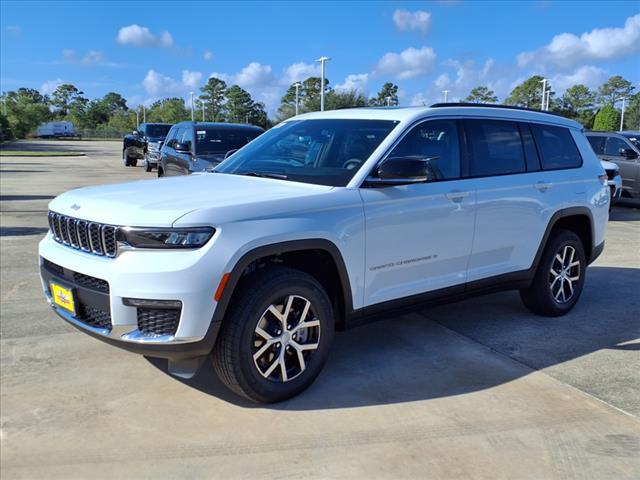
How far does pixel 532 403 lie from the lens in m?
3.77

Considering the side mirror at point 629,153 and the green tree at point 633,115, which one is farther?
the green tree at point 633,115

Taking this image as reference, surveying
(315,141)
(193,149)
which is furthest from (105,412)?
(193,149)

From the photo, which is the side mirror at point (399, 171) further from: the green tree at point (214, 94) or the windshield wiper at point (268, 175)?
the green tree at point (214, 94)

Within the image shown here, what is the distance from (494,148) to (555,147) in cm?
94

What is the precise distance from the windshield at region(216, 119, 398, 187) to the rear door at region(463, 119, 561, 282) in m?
0.91

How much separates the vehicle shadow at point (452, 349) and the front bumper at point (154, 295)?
0.74 m

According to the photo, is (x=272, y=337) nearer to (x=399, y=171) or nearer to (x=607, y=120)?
(x=399, y=171)

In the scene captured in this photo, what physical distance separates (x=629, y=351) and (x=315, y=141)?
300 cm

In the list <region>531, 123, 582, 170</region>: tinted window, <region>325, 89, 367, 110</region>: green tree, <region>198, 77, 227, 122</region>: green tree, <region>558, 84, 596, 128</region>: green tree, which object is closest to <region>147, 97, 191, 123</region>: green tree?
<region>198, 77, 227, 122</region>: green tree

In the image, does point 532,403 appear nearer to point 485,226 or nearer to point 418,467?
point 418,467

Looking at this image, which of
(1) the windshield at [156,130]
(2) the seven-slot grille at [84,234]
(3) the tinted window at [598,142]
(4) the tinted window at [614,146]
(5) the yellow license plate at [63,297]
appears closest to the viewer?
(2) the seven-slot grille at [84,234]

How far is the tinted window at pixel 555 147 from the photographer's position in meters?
5.32

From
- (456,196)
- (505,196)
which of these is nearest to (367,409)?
(456,196)

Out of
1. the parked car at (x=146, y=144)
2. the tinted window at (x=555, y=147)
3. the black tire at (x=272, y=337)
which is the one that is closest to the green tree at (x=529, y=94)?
the parked car at (x=146, y=144)
